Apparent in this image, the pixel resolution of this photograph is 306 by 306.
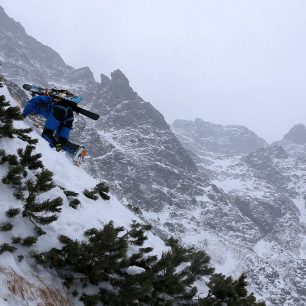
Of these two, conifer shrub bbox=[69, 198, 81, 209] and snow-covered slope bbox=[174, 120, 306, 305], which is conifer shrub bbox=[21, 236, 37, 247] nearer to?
conifer shrub bbox=[69, 198, 81, 209]

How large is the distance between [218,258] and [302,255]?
165 ft

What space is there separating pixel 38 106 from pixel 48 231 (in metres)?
3.96

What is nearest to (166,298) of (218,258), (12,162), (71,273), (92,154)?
(71,273)

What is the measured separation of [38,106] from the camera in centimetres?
1028

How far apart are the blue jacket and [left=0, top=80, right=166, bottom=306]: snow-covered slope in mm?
927

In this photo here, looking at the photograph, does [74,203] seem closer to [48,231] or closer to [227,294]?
[48,231]

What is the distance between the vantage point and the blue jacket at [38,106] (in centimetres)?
1019

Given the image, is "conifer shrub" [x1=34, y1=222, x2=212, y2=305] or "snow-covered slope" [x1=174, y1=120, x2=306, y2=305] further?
"snow-covered slope" [x1=174, y1=120, x2=306, y2=305]

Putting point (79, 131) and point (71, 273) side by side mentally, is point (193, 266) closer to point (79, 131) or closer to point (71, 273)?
point (71, 273)

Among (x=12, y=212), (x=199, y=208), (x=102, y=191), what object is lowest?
(x=199, y=208)

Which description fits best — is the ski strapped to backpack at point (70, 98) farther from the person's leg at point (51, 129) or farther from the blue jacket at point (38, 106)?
the person's leg at point (51, 129)

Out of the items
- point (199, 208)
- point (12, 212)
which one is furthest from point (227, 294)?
point (199, 208)

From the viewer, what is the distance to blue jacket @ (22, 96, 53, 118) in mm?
10188

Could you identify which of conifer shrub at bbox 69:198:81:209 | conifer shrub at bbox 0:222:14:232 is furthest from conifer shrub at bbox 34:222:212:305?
conifer shrub at bbox 69:198:81:209
